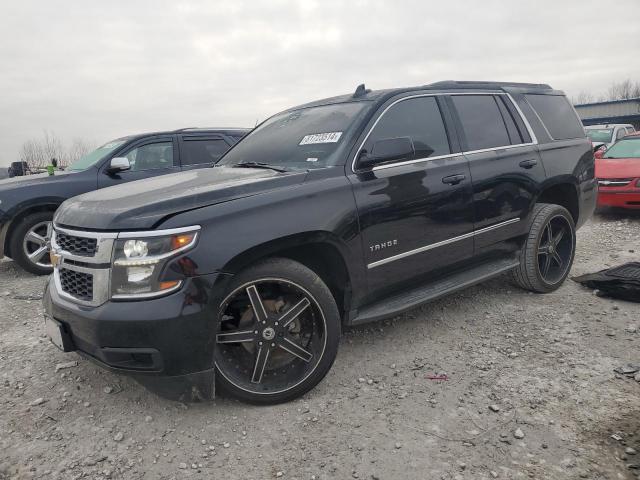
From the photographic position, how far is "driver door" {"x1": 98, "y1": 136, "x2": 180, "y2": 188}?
20.8 feet

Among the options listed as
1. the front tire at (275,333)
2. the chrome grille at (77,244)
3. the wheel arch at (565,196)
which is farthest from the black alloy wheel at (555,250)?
the chrome grille at (77,244)

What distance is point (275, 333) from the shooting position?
2.74 meters

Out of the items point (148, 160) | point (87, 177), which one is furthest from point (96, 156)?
point (148, 160)

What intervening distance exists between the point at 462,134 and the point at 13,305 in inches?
182

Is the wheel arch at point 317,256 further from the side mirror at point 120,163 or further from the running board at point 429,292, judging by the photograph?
the side mirror at point 120,163

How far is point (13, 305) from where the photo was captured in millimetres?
4797

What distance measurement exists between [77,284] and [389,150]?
1.99m

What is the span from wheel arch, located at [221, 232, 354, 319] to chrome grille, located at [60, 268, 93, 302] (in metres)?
0.75

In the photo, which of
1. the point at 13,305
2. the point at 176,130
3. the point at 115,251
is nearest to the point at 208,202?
the point at 115,251

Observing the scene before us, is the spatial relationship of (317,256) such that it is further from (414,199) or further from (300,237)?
(414,199)

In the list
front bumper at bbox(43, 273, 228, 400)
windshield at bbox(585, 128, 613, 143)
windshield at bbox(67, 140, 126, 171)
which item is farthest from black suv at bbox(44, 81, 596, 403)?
windshield at bbox(585, 128, 613, 143)

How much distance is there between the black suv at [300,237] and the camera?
239 cm

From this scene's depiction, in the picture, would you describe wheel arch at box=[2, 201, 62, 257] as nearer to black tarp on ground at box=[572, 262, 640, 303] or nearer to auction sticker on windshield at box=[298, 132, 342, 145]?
auction sticker on windshield at box=[298, 132, 342, 145]

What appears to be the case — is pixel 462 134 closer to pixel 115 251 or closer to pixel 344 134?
pixel 344 134
